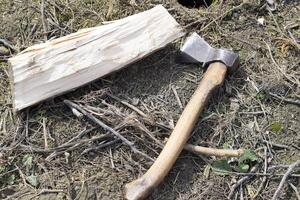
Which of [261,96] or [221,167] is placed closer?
[221,167]

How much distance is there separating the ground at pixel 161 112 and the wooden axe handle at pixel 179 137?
0.08 m

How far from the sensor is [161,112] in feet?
9.98

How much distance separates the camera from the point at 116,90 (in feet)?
10.2

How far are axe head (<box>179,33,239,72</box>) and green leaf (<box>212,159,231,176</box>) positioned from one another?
0.58 m

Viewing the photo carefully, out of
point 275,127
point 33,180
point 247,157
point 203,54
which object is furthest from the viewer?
point 203,54

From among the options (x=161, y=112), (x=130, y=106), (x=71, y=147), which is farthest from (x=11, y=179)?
(x=161, y=112)

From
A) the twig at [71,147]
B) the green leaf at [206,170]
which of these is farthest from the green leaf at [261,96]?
the twig at [71,147]

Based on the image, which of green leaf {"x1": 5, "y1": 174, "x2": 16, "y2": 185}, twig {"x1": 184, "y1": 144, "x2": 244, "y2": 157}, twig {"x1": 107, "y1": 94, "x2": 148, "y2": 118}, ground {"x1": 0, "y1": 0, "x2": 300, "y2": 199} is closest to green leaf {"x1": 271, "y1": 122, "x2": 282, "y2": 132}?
ground {"x1": 0, "y1": 0, "x2": 300, "y2": 199}

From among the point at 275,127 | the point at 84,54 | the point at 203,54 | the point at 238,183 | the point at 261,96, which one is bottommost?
the point at 238,183

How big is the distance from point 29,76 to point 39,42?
1.05ft

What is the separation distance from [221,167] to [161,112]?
17.9 inches

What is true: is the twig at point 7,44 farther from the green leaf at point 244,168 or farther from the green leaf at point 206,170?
the green leaf at point 244,168

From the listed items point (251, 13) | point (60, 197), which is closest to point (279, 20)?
point (251, 13)

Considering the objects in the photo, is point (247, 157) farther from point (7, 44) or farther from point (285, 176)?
point (7, 44)
